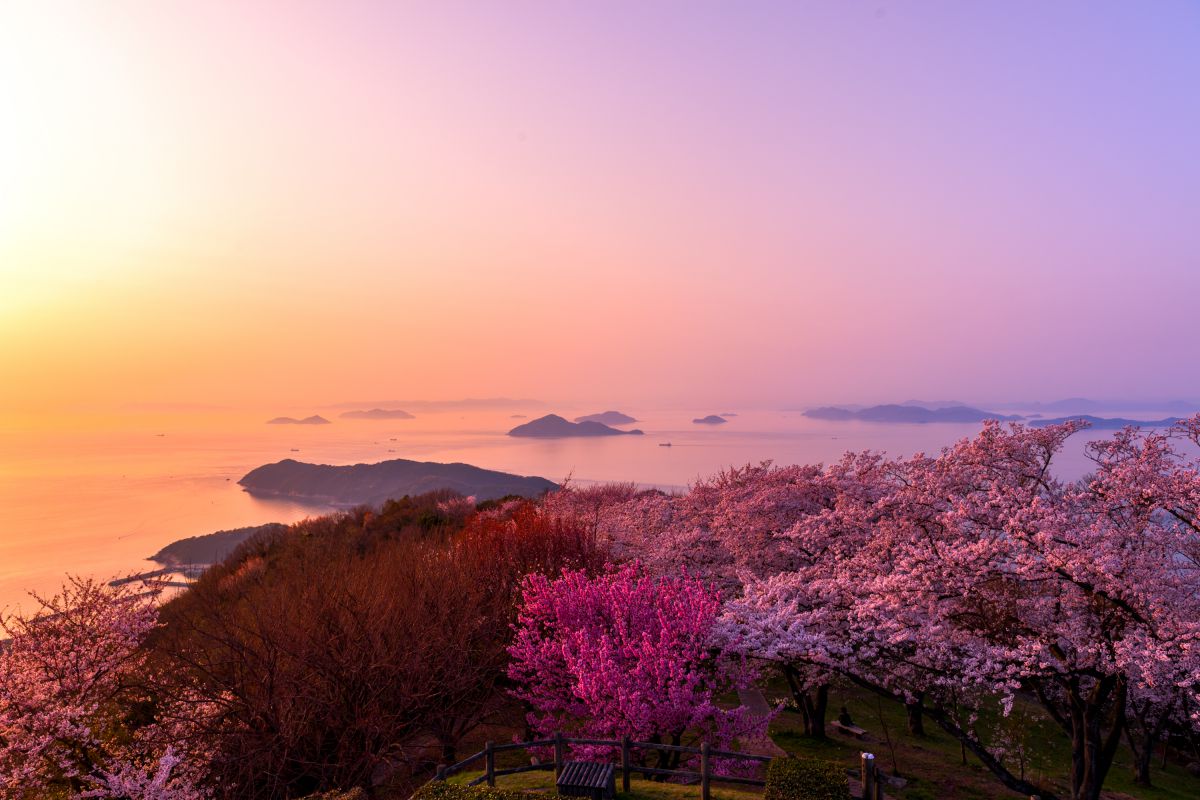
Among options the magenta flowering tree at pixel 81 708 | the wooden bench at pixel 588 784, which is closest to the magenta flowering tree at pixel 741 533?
the wooden bench at pixel 588 784

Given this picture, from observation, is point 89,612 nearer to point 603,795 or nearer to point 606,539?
point 603,795

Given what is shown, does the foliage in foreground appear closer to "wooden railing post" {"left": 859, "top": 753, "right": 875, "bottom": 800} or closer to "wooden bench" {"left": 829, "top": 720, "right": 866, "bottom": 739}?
"wooden railing post" {"left": 859, "top": 753, "right": 875, "bottom": 800}

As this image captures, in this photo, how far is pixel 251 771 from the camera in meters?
17.8

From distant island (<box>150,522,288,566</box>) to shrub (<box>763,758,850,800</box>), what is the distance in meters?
102

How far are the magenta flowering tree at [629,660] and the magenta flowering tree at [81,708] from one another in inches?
407

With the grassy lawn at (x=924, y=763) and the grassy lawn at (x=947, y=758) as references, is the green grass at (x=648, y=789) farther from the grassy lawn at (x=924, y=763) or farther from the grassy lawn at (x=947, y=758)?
the grassy lawn at (x=947, y=758)

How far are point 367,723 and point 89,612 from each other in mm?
12446

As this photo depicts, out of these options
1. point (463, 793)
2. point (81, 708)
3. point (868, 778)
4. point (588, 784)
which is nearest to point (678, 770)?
point (588, 784)

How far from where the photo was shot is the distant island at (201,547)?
328 ft

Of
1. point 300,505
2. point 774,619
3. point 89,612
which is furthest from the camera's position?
point 300,505

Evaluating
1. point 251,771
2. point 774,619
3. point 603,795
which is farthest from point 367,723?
point 774,619

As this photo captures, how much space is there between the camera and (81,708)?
17.8 m

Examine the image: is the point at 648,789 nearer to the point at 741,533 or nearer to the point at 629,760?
the point at 629,760

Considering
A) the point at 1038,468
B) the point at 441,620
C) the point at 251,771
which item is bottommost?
the point at 251,771
